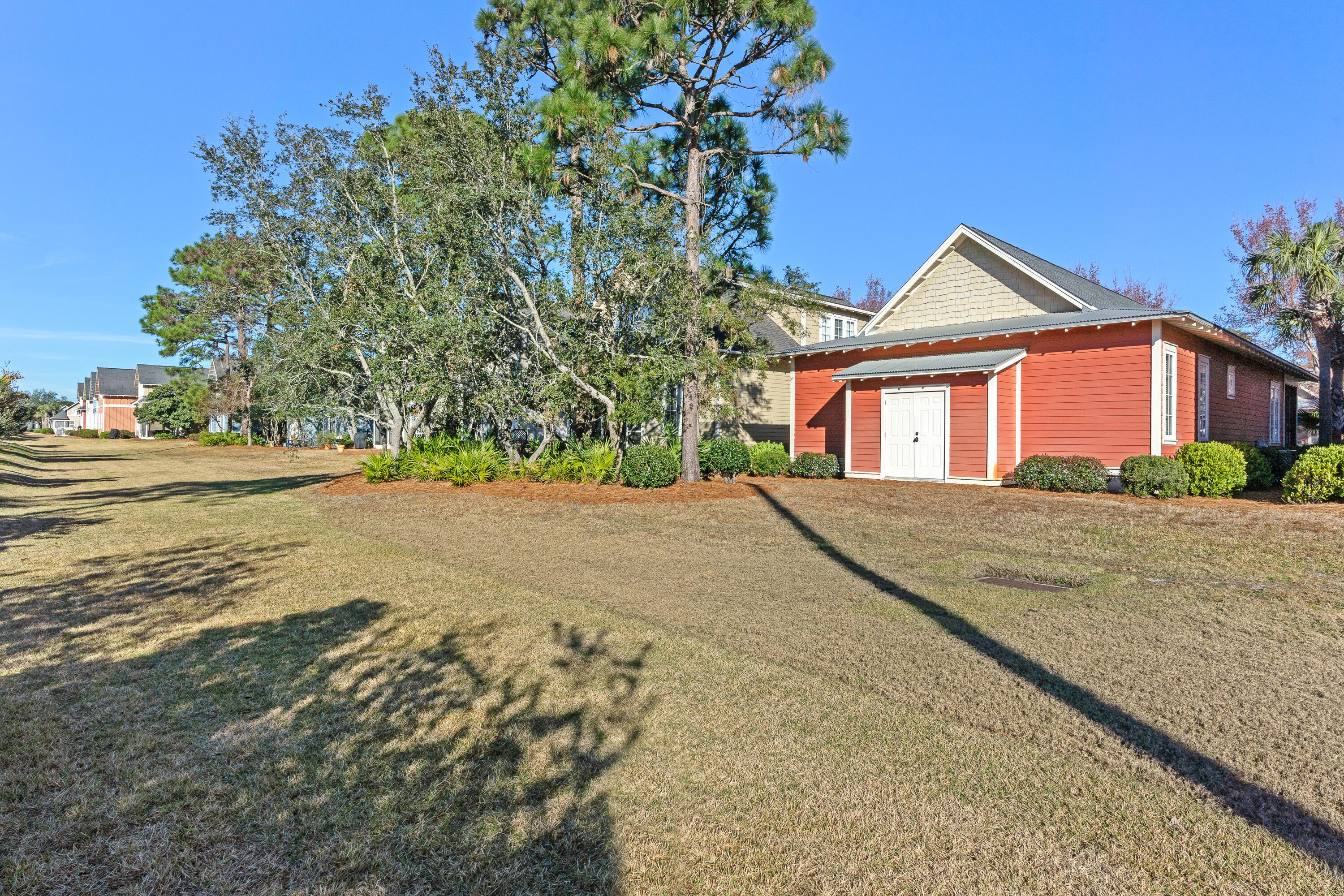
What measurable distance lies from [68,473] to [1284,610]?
2683 cm

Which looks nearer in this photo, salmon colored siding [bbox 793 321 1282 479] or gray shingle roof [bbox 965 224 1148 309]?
salmon colored siding [bbox 793 321 1282 479]

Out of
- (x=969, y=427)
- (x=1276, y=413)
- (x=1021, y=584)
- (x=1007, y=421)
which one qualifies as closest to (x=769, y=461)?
(x=969, y=427)

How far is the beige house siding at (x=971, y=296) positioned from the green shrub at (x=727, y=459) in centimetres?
551

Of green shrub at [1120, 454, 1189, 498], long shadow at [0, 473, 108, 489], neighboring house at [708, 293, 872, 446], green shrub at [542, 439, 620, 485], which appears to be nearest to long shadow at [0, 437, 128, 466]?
long shadow at [0, 473, 108, 489]

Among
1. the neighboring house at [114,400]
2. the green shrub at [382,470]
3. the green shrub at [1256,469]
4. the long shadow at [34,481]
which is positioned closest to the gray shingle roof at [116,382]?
the neighboring house at [114,400]

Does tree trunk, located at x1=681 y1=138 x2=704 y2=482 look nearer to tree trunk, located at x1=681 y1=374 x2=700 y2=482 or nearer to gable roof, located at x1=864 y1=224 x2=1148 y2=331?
tree trunk, located at x1=681 y1=374 x2=700 y2=482

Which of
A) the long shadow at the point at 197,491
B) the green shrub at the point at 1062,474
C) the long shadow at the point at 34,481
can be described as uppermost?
the green shrub at the point at 1062,474

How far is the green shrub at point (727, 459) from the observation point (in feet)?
54.1

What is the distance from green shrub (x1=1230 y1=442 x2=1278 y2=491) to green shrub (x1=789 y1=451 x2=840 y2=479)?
7.70 m

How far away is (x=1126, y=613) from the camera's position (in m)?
5.57

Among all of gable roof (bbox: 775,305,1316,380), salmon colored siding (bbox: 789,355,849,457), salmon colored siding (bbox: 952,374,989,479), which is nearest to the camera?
gable roof (bbox: 775,305,1316,380)

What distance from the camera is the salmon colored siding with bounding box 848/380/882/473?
632 inches

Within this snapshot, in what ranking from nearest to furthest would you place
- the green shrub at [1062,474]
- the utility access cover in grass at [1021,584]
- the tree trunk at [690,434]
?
the utility access cover in grass at [1021,584]
the green shrub at [1062,474]
the tree trunk at [690,434]

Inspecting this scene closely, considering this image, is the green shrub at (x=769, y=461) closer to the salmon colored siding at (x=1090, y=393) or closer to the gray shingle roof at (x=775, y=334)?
the gray shingle roof at (x=775, y=334)
